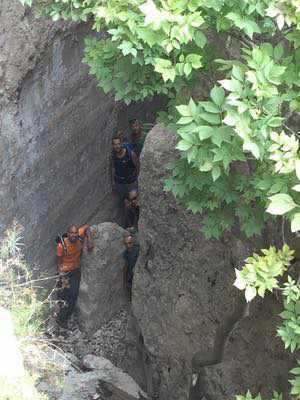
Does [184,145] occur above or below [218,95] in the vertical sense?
below

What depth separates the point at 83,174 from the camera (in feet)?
30.8

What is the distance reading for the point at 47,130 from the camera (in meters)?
8.29

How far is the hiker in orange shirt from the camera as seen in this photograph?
28.5ft

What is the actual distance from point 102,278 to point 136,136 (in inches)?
94.6

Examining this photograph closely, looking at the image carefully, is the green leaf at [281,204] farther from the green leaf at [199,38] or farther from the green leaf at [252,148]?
the green leaf at [199,38]

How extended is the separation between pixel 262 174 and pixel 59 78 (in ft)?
14.9

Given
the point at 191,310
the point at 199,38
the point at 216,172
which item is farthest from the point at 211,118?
the point at 191,310

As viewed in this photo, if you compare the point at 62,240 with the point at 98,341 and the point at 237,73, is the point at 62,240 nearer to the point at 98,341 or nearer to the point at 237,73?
the point at 98,341

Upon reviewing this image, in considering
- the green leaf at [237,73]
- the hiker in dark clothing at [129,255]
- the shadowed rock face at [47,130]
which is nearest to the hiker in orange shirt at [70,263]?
the shadowed rock face at [47,130]

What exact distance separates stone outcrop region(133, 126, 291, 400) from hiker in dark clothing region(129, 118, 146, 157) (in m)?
2.48

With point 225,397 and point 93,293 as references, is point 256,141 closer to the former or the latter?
point 225,397

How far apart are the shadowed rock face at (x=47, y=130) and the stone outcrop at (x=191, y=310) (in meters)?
1.52

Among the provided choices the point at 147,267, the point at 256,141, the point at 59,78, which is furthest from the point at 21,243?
the point at 256,141

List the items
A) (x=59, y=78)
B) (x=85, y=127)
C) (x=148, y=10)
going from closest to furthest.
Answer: (x=148, y=10)
(x=59, y=78)
(x=85, y=127)
